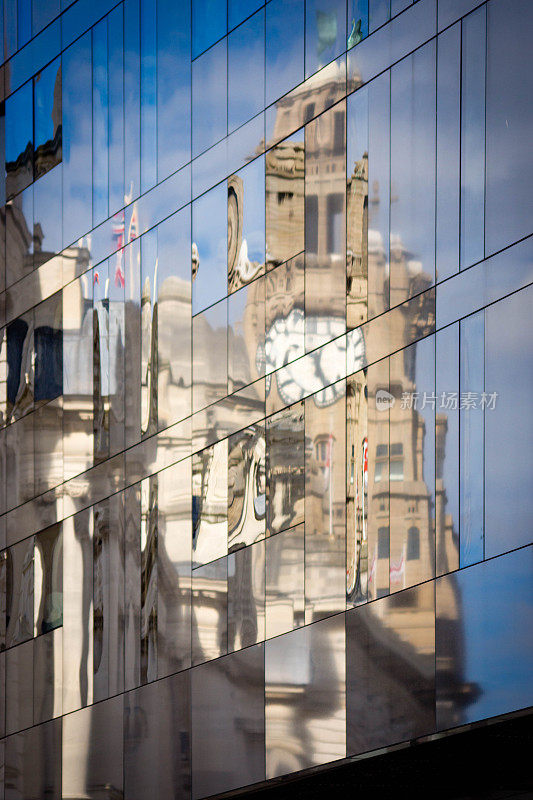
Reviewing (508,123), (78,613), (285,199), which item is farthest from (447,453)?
(78,613)

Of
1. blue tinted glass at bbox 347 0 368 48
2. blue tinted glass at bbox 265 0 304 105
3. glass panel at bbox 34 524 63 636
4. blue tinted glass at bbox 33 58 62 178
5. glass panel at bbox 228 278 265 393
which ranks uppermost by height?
blue tinted glass at bbox 33 58 62 178

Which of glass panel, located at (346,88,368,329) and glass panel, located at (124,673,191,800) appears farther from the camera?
glass panel, located at (124,673,191,800)

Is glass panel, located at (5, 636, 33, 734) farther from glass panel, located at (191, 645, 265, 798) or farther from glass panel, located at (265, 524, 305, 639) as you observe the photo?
Result: glass panel, located at (265, 524, 305, 639)

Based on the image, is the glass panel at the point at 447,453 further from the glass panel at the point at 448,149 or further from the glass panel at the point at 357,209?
the glass panel at the point at 357,209

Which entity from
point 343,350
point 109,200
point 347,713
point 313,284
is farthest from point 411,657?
point 109,200

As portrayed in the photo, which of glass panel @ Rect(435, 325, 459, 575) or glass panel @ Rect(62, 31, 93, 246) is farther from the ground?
glass panel @ Rect(62, 31, 93, 246)

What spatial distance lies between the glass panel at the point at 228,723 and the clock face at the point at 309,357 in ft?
10.1

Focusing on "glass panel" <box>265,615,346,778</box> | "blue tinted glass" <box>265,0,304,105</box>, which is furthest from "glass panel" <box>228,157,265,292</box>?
"glass panel" <box>265,615,346,778</box>

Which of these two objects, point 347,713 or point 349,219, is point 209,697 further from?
point 349,219

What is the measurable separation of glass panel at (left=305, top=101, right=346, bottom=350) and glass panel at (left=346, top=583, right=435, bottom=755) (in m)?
3.07

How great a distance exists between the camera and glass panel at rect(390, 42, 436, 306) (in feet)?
37.8

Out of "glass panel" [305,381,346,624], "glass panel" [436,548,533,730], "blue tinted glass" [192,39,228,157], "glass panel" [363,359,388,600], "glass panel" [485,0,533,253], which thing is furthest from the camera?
"blue tinted glass" [192,39,228,157]

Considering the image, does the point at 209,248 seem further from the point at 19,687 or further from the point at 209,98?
the point at 19,687

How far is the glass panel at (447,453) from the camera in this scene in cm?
1100
